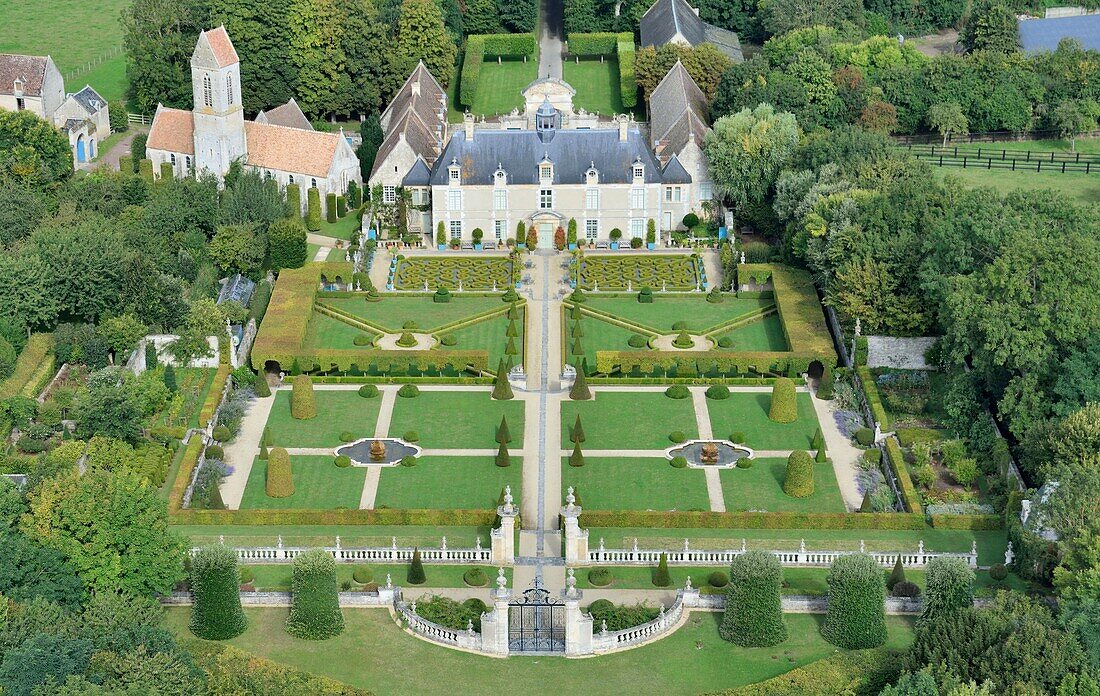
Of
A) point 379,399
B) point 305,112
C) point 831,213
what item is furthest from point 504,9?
point 379,399

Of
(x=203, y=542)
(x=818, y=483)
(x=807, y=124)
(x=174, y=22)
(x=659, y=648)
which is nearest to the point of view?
(x=659, y=648)

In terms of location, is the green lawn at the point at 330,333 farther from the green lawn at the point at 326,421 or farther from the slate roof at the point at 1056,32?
the slate roof at the point at 1056,32

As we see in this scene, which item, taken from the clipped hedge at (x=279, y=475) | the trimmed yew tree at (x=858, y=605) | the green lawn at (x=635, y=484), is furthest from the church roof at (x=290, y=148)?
the trimmed yew tree at (x=858, y=605)

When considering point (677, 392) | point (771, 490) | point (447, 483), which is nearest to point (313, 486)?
point (447, 483)

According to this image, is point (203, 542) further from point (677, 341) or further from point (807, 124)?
point (807, 124)

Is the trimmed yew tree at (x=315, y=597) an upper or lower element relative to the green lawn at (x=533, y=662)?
upper
